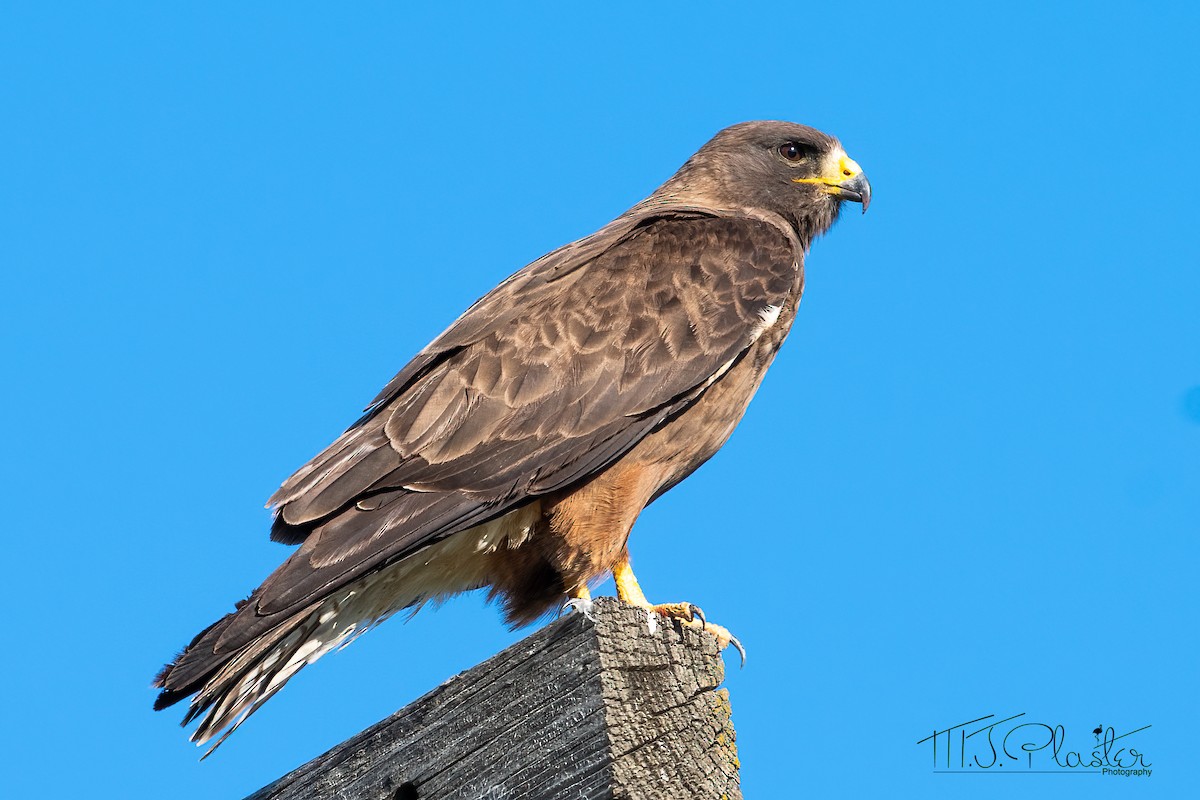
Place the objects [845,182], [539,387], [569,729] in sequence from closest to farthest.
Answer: [569,729] → [539,387] → [845,182]

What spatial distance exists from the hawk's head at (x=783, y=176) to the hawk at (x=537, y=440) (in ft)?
2.83

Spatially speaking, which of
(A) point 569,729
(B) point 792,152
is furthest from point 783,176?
(A) point 569,729

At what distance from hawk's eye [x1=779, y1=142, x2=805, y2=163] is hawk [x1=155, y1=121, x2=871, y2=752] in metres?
1.13

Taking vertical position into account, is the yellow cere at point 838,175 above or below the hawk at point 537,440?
above

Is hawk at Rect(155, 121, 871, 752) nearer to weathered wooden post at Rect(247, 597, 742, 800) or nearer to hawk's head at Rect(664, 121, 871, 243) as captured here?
hawk's head at Rect(664, 121, 871, 243)

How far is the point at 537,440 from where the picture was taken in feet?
16.0

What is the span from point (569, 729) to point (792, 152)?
16.4 feet

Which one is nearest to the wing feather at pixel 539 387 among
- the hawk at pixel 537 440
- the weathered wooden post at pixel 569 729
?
the hawk at pixel 537 440

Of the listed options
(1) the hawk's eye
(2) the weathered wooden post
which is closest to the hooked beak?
(1) the hawk's eye

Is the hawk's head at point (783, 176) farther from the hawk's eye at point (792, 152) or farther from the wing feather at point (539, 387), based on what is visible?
the wing feather at point (539, 387)

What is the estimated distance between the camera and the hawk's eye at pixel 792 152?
273 inches

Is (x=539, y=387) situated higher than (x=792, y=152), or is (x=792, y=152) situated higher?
(x=792, y=152)

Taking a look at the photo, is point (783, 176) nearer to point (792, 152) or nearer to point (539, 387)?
point (792, 152)

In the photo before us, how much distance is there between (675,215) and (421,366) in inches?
55.6
